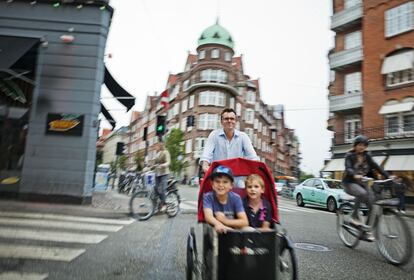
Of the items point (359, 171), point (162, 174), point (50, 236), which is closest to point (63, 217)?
point (50, 236)

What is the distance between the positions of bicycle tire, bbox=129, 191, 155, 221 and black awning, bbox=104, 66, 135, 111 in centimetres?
474

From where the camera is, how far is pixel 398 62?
21141mm

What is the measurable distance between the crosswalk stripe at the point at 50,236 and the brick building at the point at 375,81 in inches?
746

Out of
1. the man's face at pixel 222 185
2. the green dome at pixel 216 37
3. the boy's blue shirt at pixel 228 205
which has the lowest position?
the boy's blue shirt at pixel 228 205

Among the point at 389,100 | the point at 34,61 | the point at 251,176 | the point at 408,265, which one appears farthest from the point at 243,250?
the point at 389,100

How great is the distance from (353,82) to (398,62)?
4008mm

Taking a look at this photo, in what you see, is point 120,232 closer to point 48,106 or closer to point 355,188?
point 355,188

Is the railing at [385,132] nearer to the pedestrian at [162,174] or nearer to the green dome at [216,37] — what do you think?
the pedestrian at [162,174]

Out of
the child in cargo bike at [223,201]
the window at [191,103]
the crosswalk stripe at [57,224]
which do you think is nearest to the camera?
the child in cargo bike at [223,201]

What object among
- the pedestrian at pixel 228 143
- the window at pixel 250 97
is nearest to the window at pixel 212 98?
the window at pixel 250 97

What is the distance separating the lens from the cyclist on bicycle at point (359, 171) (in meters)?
5.11

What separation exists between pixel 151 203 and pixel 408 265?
5273 millimetres

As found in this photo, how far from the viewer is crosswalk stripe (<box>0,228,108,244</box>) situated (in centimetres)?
496

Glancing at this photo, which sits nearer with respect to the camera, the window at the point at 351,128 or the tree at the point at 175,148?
the window at the point at 351,128
